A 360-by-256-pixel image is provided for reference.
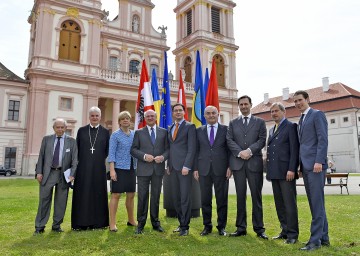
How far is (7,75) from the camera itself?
89.8ft

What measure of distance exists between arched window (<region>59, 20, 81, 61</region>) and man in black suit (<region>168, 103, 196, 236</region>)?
23.9 metres

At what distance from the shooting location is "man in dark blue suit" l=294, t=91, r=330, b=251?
15.6 feet

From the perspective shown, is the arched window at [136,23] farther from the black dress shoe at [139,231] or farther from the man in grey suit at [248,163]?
the black dress shoe at [139,231]

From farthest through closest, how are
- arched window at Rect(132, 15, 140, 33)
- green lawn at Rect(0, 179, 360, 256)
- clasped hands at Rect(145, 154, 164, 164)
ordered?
1. arched window at Rect(132, 15, 140, 33)
2. clasped hands at Rect(145, 154, 164, 164)
3. green lawn at Rect(0, 179, 360, 256)

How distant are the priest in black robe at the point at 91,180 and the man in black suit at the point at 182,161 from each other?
1.37 meters

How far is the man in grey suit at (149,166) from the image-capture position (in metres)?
5.85

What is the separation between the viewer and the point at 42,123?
25.4 m

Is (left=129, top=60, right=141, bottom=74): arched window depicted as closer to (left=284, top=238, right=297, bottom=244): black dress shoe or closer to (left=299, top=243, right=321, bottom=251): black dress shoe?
(left=284, top=238, right=297, bottom=244): black dress shoe

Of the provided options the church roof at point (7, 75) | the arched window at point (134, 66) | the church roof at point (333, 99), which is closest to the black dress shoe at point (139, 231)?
the church roof at point (7, 75)

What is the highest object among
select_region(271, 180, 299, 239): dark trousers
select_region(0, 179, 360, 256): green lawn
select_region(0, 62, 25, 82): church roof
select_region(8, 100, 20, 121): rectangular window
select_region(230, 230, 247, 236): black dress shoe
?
select_region(0, 62, 25, 82): church roof

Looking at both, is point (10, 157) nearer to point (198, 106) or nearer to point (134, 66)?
point (134, 66)

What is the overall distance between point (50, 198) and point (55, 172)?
498 millimetres

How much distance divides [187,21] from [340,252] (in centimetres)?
3521

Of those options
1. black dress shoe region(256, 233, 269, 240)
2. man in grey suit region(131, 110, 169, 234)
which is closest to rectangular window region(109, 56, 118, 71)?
man in grey suit region(131, 110, 169, 234)
